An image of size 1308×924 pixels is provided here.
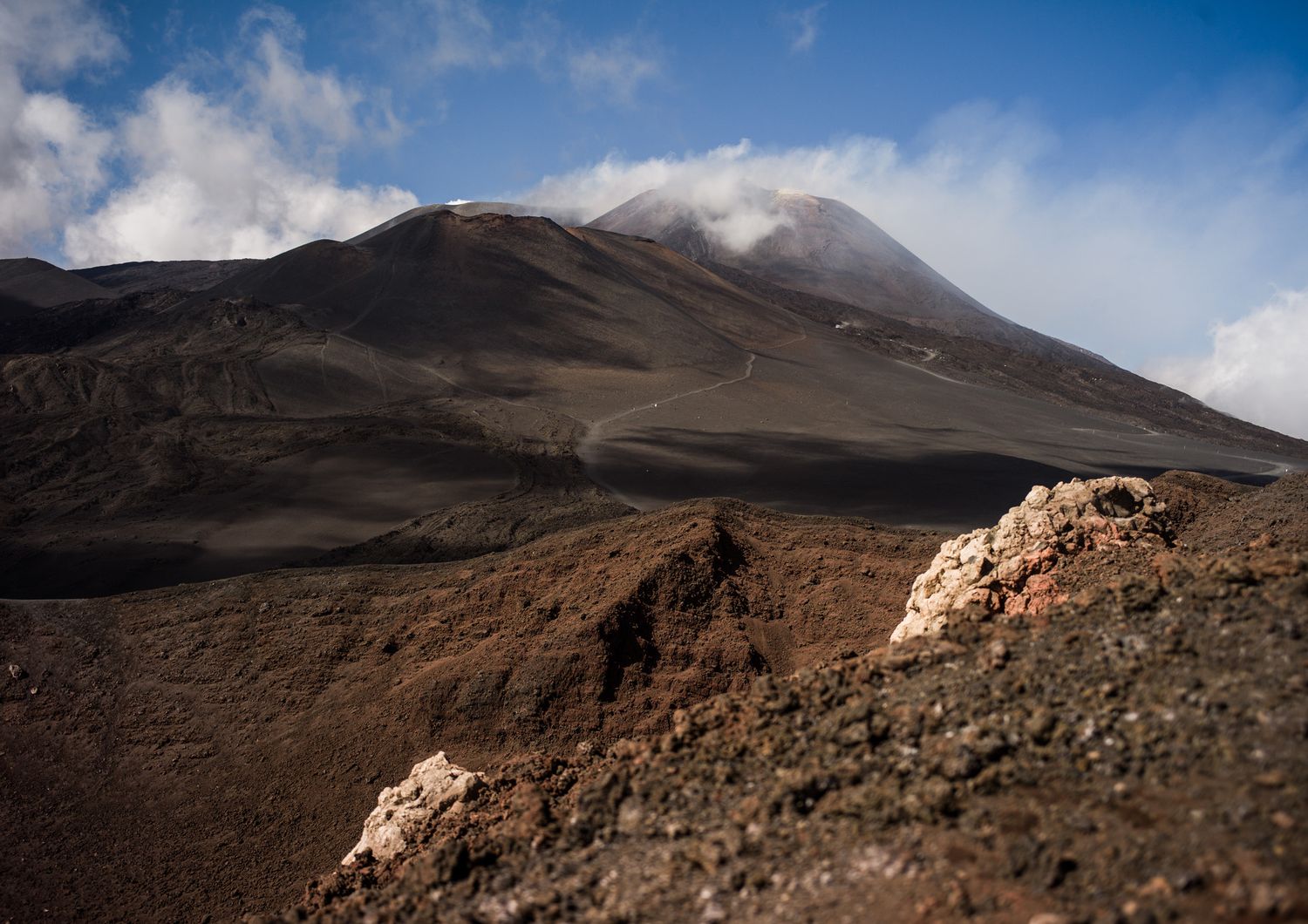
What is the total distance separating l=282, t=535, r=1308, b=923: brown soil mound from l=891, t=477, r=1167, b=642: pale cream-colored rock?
264cm

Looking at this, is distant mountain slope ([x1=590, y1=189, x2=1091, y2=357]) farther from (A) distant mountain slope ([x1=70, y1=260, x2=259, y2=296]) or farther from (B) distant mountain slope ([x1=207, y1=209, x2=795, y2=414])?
(A) distant mountain slope ([x1=70, y1=260, x2=259, y2=296])

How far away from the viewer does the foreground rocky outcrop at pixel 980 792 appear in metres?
3.04

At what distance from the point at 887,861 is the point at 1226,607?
7.38 feet

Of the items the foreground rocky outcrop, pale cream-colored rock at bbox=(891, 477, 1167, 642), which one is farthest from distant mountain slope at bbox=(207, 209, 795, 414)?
the foreground rocky outcrop

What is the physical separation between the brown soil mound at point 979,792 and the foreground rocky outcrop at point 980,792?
0.01 meters

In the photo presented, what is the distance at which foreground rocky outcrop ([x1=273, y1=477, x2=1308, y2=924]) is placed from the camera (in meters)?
3.04

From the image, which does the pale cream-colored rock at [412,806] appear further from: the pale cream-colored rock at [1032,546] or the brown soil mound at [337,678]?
the pale cream-colored rock at [1032,546]

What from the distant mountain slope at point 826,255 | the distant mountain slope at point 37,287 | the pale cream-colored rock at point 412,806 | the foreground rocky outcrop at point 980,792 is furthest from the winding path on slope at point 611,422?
the distant mountain slope at point 37,287

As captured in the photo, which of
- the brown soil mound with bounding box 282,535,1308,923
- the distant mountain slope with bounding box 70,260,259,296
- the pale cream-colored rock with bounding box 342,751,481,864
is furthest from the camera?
the distant mountain slope with bounding box 70,260,259,296

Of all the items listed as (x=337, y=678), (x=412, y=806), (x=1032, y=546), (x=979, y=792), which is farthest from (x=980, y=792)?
(x=337, y=678)

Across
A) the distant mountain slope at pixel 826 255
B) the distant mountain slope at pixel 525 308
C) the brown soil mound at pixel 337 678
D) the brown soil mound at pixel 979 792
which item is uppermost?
the distant mountain slope at pixel 826 255

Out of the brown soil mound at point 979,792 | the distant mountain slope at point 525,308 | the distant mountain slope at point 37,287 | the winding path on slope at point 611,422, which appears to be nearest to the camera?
the brown soil mound at point 979,792

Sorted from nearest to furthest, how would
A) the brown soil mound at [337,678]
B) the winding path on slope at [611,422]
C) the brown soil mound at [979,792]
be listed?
the brown soil mound at [979,792] < the brown soil mound at [337,678] < the winding path on slope at [611,422]

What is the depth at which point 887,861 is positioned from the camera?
3.45 meters
